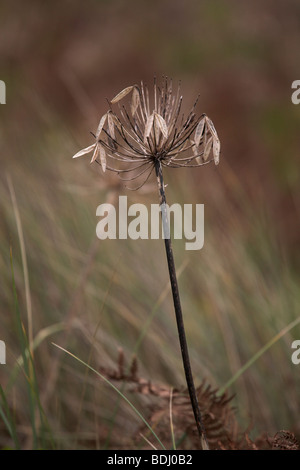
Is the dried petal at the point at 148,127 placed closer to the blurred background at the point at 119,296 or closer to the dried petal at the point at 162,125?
the dried petal at the point at 162,125

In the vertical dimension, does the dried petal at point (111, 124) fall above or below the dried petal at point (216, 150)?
above

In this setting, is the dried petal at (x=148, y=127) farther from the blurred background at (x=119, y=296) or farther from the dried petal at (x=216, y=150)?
the blurred background at (x=119, y=296)

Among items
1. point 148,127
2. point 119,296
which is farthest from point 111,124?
point 119,296

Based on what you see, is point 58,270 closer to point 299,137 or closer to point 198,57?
point 299,137

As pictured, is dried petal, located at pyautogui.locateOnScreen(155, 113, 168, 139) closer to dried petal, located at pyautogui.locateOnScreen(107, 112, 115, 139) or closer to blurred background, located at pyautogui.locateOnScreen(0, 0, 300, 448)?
dried petal, located at pyautogui.locateOnScreen(107, 112, 115, 139)

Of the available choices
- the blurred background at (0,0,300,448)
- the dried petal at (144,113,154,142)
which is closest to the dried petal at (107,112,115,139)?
the dried petal at (144,113,154,142)

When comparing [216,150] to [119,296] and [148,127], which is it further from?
[119,296]

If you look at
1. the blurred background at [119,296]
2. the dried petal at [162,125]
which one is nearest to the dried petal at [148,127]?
the dried petal at [162,125]

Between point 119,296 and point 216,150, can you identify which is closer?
point 216,150

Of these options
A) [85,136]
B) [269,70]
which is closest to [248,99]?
[269,70]

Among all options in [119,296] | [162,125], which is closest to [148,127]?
[162,125]

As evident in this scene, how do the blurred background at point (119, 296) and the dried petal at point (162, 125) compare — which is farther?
the blurred background at point (119, 296)
